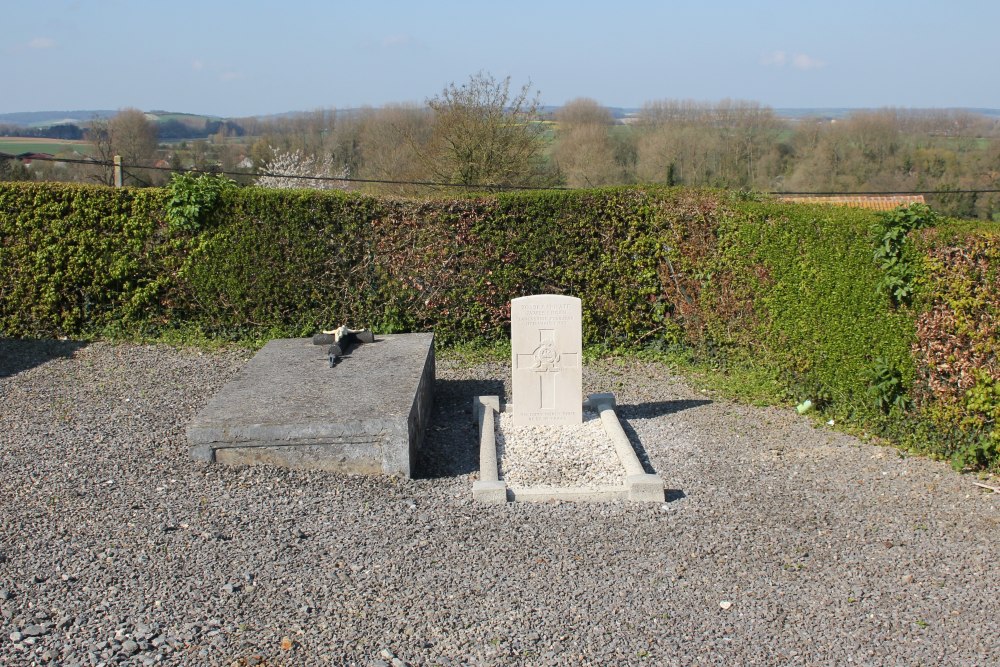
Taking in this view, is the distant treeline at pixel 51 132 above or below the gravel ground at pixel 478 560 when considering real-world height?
above

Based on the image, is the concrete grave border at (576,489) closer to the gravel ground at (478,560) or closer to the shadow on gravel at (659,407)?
the gravel ground at (478,560)

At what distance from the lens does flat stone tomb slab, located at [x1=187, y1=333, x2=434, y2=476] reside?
22.0ft

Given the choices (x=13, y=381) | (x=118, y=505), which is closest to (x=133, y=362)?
(x=13, y=381)

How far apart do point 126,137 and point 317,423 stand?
32023 millimetres

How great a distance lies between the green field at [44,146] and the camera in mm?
32594

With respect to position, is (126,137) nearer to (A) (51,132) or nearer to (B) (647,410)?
(A) (51,132)

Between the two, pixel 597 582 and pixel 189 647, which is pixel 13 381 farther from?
pixel 597 582

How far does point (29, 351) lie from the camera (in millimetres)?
10945

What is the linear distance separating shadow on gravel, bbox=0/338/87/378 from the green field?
22634mm

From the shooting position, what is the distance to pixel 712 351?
34.3ft

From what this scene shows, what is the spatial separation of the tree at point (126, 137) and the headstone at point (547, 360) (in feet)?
90.6

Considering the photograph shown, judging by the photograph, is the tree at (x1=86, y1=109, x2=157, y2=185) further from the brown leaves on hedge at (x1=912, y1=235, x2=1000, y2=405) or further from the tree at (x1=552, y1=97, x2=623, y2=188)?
the brown leaves on hedge at (x1=912, y1=235, x2=1000, y2=405)

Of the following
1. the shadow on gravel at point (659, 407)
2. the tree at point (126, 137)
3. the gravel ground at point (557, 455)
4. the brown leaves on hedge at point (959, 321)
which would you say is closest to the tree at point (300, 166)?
the tree at point (126, 137)

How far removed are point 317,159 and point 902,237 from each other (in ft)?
105
